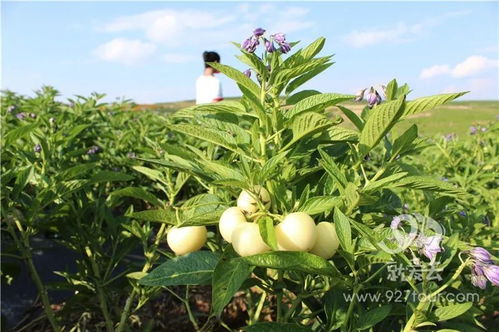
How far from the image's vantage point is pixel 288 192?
1232 mm

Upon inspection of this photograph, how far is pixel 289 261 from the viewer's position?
0.94 meters

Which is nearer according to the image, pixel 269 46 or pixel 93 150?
pixel 269 46

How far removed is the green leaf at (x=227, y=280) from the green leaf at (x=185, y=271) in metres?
0.09

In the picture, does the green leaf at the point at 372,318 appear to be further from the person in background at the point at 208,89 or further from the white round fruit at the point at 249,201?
the person in background at the point at 208,89

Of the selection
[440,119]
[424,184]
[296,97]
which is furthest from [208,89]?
[440,119]

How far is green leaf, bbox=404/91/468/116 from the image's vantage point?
1011 mm

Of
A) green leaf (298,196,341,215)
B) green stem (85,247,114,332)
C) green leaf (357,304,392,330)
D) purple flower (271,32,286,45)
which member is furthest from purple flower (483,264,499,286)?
green stem (85,247,114,332)

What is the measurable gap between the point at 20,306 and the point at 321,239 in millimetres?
2305

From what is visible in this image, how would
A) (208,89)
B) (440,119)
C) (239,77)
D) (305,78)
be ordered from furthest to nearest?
(440,119), (208,89), (305,78), (239,77)

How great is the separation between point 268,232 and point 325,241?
0.15m

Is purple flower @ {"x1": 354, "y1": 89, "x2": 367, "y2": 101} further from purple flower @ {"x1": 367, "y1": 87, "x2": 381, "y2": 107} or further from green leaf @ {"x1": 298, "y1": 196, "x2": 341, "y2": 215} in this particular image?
green leaf @ {"x1": 298, "y1": 196, "x2": 341, "y2": 215}

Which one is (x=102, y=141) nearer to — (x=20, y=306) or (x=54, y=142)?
(x=20, y=306)

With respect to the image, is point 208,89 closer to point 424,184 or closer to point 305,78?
point 305,78

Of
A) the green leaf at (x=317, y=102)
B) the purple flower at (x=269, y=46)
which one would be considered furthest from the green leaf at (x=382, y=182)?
the purple flower at (x=269, y=46)
